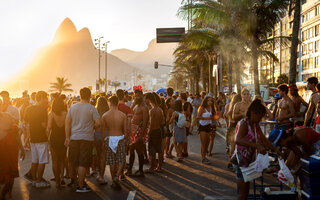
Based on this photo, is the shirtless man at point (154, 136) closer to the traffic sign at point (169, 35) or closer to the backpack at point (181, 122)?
the backpack at point (181, 122)

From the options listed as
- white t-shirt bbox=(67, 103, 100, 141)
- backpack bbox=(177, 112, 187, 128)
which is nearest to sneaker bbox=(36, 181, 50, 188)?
white t-shirt bbox=(67, 103, 100, 141)

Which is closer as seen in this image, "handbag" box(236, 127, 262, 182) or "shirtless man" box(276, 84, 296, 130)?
"handbag" box(236, 127, 262, 182)

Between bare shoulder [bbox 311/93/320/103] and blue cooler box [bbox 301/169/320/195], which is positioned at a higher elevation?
bare shoulder [bbox 311/93/320/103]

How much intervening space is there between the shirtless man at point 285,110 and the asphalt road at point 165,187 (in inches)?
65.7

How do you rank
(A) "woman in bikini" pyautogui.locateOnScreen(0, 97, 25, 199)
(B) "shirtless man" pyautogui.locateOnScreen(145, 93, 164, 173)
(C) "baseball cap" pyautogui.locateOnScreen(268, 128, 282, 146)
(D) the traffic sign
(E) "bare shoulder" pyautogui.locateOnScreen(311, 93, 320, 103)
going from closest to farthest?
1. (C) "baseball cap" pyautogui.locateOnScreen(268, 128, 282, 146)
2. (A) "woman in bikini" pyautogui.locateOnScreen(0, 97, 25, 199)
3. (E) "bare shoulder" pyautogui.locateOnScreen(311, 93, 320, 103)
4. (B) "shirtless man" pyautogui.locateOnScreen(145, 93, 164, 173)
5. (D) the traffic sign

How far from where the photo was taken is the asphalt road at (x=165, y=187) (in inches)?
259

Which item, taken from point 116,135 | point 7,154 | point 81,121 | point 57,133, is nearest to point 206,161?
point 116,135

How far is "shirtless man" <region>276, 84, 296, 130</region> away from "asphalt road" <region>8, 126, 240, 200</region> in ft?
5.47

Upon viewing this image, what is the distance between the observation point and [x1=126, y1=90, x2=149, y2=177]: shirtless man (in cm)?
834

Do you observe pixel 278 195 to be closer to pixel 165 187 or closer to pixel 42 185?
pixel 165 187

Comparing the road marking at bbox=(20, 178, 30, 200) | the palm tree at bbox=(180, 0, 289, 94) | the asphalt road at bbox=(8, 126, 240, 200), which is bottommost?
the road marking at bbox=(20, 178, 30, 200)

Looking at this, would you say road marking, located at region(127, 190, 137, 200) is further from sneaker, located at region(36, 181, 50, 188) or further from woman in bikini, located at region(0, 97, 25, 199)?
woman in bikini, located at region(0, 97, 25, 199)

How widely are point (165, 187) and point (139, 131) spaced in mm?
1688

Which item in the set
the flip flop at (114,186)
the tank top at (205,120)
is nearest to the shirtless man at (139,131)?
the flip flop at (114,186)
